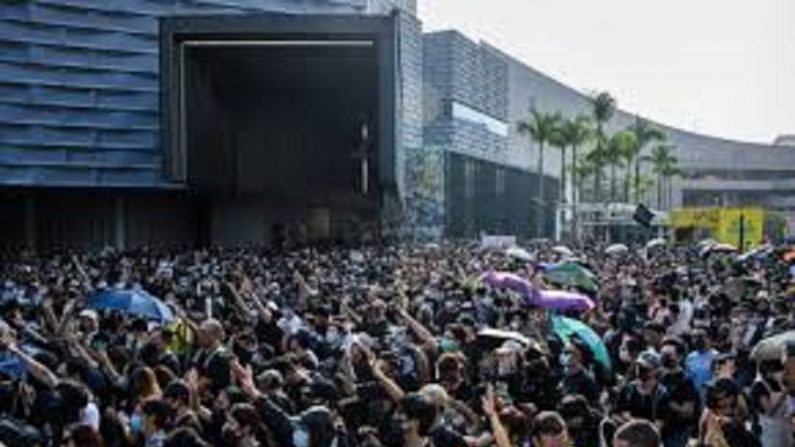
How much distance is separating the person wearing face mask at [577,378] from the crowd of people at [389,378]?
16mm

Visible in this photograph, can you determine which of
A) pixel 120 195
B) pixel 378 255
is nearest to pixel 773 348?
pixel 378 255

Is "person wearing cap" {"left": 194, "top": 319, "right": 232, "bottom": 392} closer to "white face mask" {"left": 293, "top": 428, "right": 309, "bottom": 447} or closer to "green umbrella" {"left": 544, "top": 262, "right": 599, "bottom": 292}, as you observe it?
"white face mask" {"left": 293, "top": 428, "right": 309, "bottom": 447}

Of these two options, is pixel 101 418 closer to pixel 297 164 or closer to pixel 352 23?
pixel 352 23

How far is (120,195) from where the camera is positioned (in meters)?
57.3

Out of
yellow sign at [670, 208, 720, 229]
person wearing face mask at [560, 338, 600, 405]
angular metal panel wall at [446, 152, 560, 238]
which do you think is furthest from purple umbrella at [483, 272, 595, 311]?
angular metal panel wall at [446, 152, 560, 238]

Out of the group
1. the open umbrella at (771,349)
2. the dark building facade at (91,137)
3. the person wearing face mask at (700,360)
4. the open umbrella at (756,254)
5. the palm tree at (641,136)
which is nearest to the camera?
the open umbrella at (771,349)

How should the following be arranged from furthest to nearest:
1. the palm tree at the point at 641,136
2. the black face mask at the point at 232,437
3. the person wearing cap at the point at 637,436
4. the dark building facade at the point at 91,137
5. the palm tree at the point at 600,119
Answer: the palm tree at the point at 641,136
the palm tree at the point at 600,119
the dark building facade at the point at 91,137
the black face mask at the point at 232,437
the person wearing cap at the point at 637,436

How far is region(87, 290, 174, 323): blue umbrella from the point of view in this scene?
14.1 m

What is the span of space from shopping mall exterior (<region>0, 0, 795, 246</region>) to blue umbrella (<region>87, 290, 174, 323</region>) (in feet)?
65.7

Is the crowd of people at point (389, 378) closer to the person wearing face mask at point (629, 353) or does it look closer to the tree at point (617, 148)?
the person wearing face mask at point (629, 353)

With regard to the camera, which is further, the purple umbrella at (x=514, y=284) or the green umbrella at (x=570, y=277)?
the green umbrella at (x=570, y=277)

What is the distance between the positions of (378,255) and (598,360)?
24070 millimetres

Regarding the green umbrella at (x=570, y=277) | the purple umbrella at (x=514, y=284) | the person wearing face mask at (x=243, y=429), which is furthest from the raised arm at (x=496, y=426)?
the green umbrella at (x=570, y=277)

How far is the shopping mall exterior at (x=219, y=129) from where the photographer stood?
39.3m
